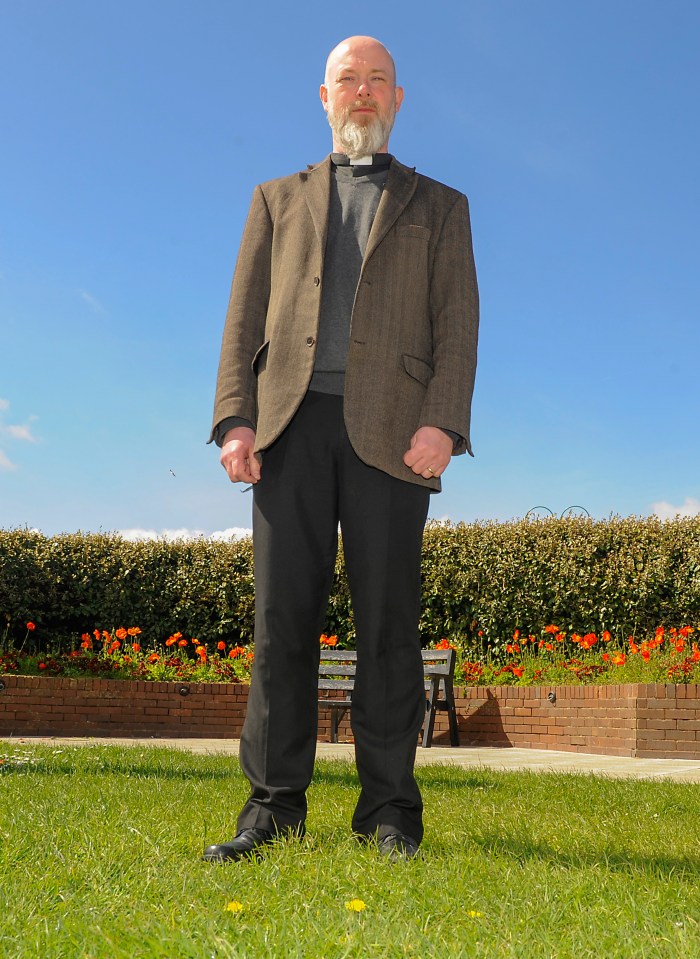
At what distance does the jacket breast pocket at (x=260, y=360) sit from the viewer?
314cm

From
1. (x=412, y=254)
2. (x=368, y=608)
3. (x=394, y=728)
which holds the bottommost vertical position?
(x=394, y=728)

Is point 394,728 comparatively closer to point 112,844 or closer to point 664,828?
point 112,844

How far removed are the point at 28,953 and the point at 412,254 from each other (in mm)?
2291

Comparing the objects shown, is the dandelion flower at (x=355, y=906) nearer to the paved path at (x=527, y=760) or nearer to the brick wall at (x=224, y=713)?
the paved path at (x=527, y=760)

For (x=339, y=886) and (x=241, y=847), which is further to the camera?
(x=241, y=847)

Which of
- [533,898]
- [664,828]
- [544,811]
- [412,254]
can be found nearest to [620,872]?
[533,898]

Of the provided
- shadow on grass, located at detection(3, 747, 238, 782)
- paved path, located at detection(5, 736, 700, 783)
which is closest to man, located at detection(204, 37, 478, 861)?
shadow on grass, located at detection(3, 747, 238, 782)

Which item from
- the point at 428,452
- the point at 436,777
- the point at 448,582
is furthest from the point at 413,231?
the point at 448,582

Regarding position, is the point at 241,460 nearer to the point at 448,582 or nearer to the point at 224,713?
the point at 224,713

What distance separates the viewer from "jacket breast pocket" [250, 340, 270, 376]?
10.3 feet

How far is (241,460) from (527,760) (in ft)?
18.9

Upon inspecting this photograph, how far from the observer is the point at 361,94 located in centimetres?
319

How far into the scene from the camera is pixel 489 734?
9922 millimetres

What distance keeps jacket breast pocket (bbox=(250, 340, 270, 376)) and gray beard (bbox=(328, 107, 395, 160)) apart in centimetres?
76
